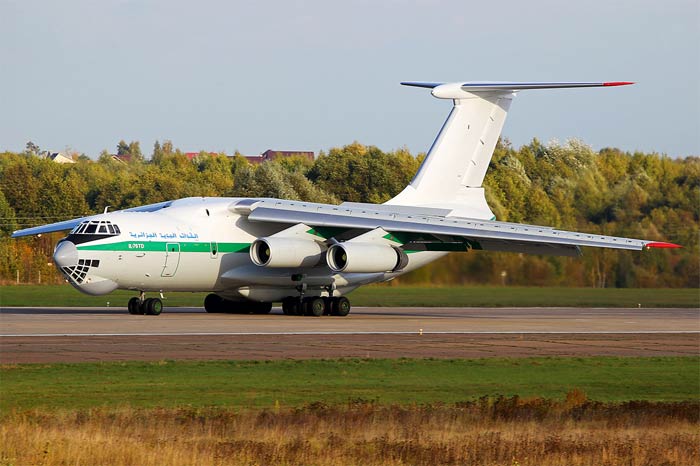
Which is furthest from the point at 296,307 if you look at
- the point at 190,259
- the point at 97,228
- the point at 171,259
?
the point at 97,228

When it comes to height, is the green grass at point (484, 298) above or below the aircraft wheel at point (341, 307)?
below

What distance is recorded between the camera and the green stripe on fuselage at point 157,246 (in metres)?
25.7

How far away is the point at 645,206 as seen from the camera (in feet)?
124

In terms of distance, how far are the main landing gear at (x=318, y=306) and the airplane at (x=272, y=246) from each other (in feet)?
0.08

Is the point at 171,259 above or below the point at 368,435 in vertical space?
above

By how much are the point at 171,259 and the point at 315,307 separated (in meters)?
3.84

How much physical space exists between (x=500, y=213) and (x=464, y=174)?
7.84m

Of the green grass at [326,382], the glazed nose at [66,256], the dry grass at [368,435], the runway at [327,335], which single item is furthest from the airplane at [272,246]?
the dry grass at [368,435]

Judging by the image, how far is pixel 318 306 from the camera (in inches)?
1118

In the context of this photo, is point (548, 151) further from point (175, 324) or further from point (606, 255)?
point (175, 324)

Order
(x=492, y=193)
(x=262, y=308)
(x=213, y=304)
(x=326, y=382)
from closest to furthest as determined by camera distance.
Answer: (x=326, y=382) < (x=262, y=308) < (x=213, y=304) < (x=492, y=193)

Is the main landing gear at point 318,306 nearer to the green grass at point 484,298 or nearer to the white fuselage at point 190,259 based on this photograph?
the white fuselage at point 190,259

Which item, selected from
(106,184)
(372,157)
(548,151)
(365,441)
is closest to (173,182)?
(106,184)

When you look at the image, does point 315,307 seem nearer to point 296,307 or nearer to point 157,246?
point 296,307
